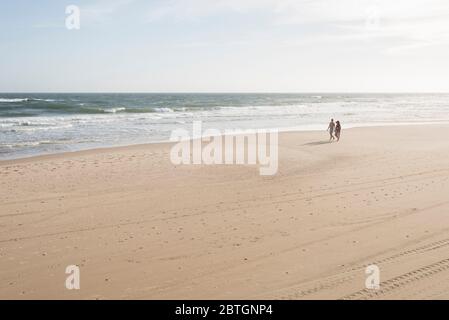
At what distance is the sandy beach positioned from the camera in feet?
18.8

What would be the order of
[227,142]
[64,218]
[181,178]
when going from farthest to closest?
[227,142] < [181,178] < [64,218]

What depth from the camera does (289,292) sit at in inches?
216

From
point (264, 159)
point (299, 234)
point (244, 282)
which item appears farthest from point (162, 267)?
point (264, 159)

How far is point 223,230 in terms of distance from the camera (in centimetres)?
794

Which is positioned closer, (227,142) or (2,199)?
(2,199)

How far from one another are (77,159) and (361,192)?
33.5 ft

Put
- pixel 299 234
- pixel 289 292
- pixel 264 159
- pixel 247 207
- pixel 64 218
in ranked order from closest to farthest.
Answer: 1. pixel 289 292
2. pixel 299 234
3. pixel 64 218
4. pixel 247 207
5. pixel 264 159

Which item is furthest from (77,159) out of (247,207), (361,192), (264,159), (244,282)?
(244,282)

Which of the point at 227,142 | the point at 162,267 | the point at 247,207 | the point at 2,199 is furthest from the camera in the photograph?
the point at 227,142

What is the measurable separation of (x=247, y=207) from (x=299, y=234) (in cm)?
203

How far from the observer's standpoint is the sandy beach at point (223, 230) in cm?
573

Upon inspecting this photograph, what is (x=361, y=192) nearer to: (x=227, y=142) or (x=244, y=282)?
(x=244, y=282)

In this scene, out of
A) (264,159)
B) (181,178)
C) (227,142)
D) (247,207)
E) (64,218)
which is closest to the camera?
(64,218)

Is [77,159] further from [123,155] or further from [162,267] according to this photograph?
[162,267]
